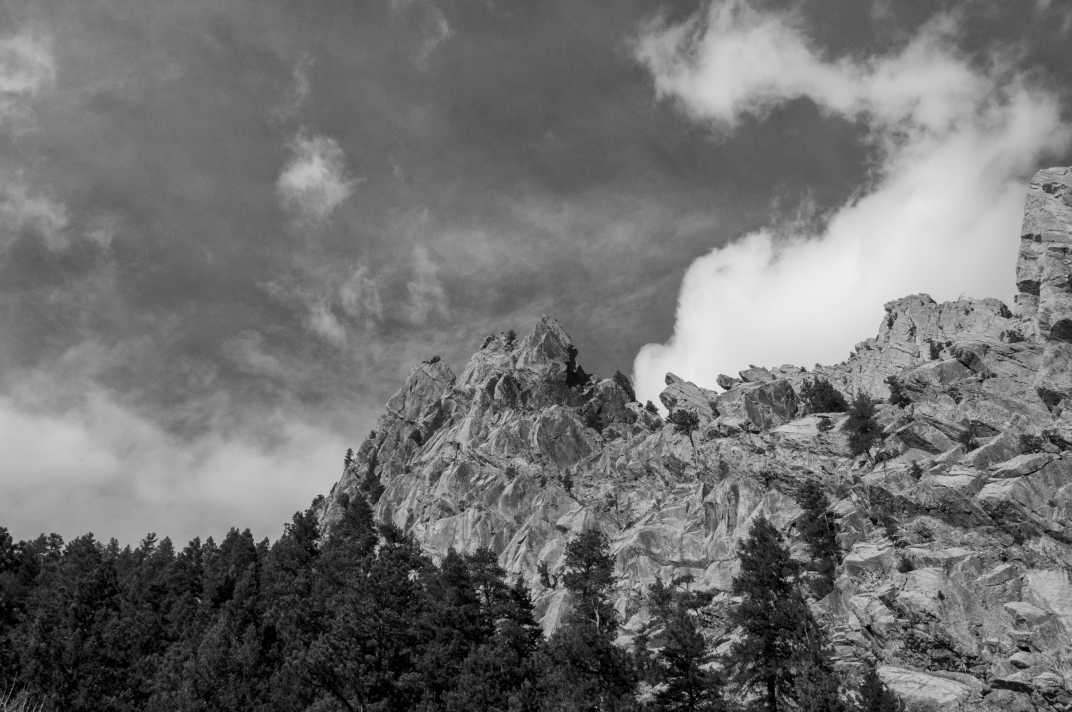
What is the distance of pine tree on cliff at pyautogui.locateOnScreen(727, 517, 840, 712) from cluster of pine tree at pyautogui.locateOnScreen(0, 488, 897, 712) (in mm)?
125

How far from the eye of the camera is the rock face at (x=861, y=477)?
4828 centimetres

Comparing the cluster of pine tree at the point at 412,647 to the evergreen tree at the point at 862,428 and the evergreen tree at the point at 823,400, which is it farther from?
the evergreen tree at the point at 823,400

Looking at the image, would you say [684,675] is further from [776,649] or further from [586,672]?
[776,649]

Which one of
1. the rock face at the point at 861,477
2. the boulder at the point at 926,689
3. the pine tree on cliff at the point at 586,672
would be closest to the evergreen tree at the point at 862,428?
the rock face at the point at 861,477

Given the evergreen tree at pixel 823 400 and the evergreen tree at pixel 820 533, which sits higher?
the evergreen tree at pixel 823 400

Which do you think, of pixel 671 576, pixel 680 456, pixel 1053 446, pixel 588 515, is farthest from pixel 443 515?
pixel 1053 446

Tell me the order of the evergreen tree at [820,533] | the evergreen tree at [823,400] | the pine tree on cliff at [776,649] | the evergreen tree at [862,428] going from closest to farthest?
the pine tree on cliff at [776,649] < the evergreen tree at [820,533] < the evergreen tree at [862,428] < the evergreen tree at [823,400]

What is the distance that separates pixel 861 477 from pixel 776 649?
2719 cm

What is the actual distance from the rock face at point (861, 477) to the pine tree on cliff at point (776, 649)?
235 inches

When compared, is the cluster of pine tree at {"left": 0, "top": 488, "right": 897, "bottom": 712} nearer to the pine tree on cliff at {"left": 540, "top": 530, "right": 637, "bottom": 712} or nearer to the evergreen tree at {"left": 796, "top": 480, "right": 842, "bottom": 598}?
the pine tree on cliff at {"left": 540, "top": 530, "right": 637, "bottom": 712}

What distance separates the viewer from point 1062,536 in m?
52.1

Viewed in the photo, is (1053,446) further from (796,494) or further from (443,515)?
A: (443,515)

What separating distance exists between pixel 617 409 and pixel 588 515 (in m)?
44.7

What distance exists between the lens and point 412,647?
48.2 metres
